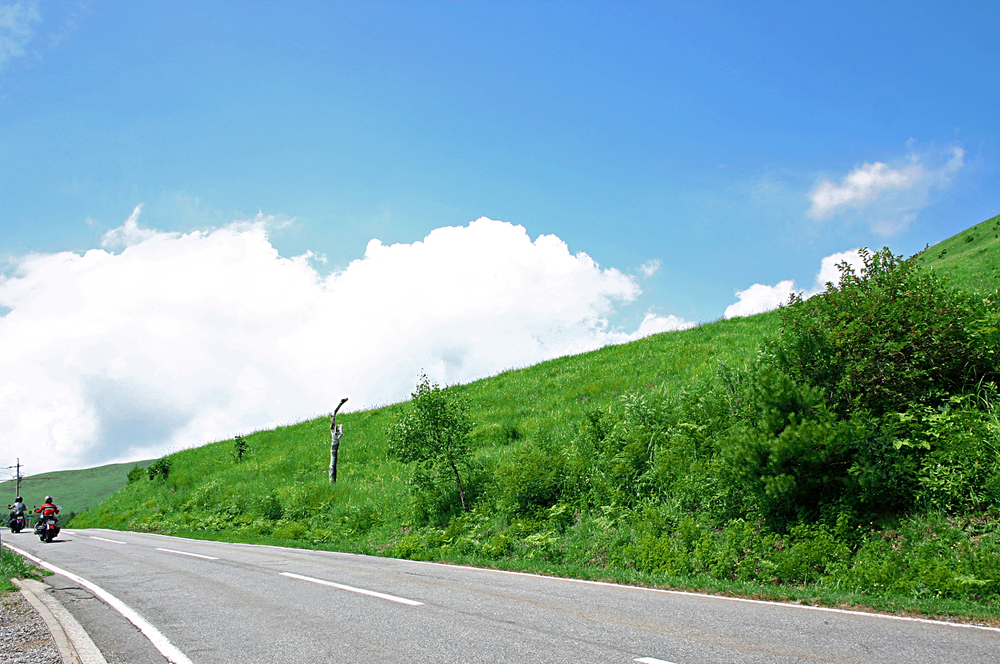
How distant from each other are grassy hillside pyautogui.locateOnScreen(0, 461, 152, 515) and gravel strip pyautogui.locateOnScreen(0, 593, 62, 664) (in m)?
120

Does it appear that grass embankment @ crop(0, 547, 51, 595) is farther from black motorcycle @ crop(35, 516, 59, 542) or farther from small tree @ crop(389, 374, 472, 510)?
black motorcycle @ crop(35, 516, 59, 542)

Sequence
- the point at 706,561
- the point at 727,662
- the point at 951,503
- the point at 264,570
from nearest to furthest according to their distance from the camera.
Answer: the point at 727,662, the point at 951,503, the point at 706,561, the point at 264,570

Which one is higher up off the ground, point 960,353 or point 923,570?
point 960,353

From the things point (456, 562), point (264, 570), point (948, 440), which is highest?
point (948, 440)

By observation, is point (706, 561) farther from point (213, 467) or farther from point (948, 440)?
point (213, 467)

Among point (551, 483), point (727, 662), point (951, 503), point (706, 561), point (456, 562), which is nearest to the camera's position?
point (727, 662)

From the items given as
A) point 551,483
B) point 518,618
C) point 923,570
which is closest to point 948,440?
point 923,570

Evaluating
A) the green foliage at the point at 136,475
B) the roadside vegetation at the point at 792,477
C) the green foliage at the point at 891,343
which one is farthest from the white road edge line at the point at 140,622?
the green foliage at the point at 136,475

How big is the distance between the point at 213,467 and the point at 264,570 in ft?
100

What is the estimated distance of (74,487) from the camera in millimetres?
138250

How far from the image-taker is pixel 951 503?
9758mm

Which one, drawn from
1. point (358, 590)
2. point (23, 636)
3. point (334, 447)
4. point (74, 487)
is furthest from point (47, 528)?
point (74, 487)

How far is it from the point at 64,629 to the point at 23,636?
1.39 feet

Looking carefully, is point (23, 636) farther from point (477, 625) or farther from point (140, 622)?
point (477, 625)
